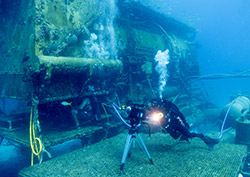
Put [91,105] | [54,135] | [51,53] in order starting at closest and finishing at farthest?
[51,53] → [54,135] → [91,105]

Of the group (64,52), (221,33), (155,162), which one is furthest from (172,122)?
(221,33)

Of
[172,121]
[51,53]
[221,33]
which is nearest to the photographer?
[172,121]

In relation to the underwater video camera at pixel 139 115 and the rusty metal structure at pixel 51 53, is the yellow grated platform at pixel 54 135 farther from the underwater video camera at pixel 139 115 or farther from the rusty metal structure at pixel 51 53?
the underwater video camera at pixel 139 115

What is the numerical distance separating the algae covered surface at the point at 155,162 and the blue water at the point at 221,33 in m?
60.2

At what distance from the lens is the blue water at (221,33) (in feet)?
215

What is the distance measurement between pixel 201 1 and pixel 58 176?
8263cm

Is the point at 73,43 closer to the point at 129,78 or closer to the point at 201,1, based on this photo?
the point at 129,78

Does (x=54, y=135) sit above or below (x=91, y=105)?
below

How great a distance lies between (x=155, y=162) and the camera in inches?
144

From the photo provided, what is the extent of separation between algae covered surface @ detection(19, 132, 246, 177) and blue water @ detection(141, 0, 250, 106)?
60.2 meters

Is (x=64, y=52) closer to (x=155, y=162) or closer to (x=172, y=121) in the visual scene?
(x=172, y=121)

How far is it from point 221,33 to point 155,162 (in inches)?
3682

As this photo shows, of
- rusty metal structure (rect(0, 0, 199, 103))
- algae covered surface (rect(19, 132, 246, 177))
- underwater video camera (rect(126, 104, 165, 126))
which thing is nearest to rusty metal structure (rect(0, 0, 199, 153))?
rusty metal structure (rect(0, 0, 199, 103))

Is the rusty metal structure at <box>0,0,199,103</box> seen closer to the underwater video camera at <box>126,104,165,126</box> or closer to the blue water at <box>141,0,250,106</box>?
the underwater video camera at <box>126,104,165,126</box>
